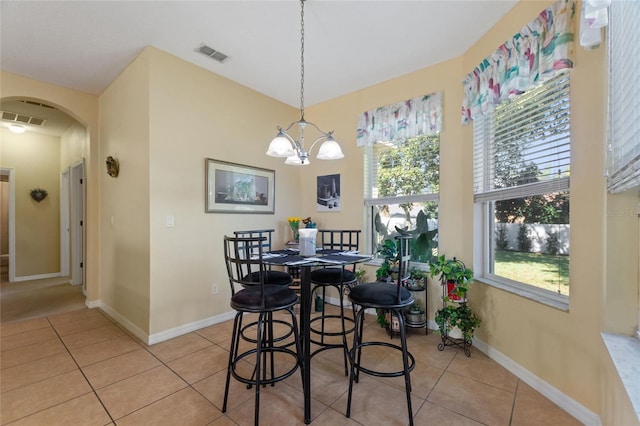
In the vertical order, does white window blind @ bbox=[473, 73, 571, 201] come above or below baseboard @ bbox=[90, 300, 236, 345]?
above

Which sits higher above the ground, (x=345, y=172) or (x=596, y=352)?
(x=345, y=172)

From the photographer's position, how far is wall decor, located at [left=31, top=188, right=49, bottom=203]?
515cm

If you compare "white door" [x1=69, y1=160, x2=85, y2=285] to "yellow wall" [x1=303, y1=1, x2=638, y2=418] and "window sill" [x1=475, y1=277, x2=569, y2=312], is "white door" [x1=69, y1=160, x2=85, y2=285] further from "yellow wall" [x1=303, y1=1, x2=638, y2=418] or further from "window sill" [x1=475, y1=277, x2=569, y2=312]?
"window sill" [x1=475, y1=277, x2=569, y2=312]

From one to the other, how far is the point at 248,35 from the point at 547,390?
3642 mm

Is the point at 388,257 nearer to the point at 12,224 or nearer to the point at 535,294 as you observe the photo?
the point at 535,294

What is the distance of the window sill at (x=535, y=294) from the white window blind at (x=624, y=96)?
2.72 feet

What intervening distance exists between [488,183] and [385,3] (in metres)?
1.74

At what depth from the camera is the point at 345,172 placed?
3.76 m

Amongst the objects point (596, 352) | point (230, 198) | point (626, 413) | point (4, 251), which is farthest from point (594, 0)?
point (4, 251)

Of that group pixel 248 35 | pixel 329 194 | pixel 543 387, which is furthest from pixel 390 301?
pixel 248 35

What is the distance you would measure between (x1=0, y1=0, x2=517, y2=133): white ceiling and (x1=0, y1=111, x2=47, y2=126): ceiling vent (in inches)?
64.0

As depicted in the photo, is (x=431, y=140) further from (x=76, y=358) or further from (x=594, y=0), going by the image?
(x=76, y=358)

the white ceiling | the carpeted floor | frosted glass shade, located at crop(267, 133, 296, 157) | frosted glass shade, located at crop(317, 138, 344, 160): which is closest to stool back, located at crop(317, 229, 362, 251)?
frosted glass shade, located at crop(317, 138, 344, 160)

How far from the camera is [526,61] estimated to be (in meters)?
1.97
